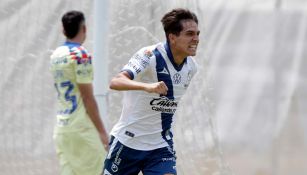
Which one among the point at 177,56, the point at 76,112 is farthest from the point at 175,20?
the point at 76,112

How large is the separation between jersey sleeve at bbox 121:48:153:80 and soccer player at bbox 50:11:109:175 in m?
1.17

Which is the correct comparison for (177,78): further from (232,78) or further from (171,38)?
(232,78)

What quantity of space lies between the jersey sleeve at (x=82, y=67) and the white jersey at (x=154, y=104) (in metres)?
0.92

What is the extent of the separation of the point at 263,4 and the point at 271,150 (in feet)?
4.21

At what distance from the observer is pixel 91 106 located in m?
6.09

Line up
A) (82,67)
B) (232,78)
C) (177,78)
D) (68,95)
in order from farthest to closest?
(232,78), (68,95), (82,67), (177,78)

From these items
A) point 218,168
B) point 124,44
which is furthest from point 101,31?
point 218,168

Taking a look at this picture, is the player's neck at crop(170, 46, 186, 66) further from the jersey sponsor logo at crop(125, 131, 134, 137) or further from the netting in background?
the netting in background

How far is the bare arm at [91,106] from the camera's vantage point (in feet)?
19.8

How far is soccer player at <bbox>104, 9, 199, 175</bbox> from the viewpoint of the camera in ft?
16.4

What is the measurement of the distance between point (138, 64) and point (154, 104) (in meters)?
0.32

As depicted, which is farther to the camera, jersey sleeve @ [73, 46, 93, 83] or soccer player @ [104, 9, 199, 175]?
jersey sleeve @ [73, 46, 93, 83]

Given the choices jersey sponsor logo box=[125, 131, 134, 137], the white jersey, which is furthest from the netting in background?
jersey sponsor logo box=[125, 131, 134, 137]

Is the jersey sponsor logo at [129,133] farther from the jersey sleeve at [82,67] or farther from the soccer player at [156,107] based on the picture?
the jersey sleeve at [82,67]
